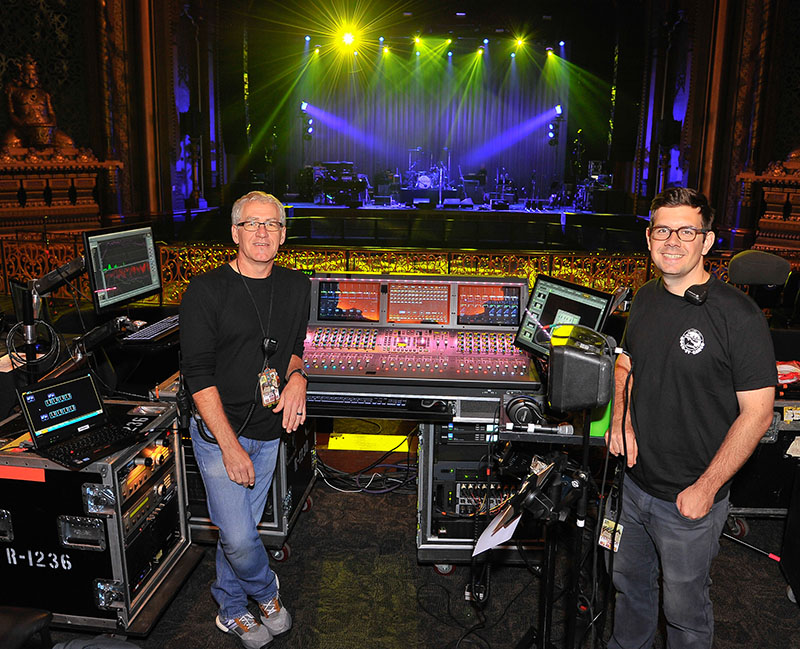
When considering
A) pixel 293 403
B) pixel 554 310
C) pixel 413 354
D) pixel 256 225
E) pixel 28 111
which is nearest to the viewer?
pixel 256 225

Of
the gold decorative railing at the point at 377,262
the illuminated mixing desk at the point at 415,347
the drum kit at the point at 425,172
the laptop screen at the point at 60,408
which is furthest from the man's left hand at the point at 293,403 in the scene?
the drum kit at the point at 425,172

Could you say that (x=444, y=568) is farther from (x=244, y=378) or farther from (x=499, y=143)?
(x=499, y=143)

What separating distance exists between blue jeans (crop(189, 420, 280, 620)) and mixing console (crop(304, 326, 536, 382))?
58cm

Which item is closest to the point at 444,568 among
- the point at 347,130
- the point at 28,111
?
the point at 28,111

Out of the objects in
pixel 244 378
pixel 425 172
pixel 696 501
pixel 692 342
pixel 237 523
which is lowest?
pixel 237 523

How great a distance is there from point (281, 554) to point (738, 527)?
2607mm

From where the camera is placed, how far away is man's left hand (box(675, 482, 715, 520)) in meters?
2.13

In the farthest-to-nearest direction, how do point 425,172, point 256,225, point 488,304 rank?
point 425,172
point 488,304
point 256,225

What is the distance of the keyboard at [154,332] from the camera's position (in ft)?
12.0

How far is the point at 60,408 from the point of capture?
2875 millimetres

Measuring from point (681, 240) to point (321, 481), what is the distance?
9.85ft

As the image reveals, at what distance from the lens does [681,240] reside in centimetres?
218

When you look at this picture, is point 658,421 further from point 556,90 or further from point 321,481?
point 556,90

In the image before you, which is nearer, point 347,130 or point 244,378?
point 244,378
